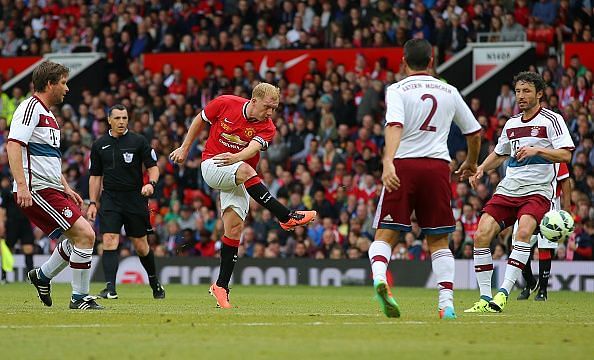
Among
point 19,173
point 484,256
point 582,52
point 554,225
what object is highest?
point 582,52

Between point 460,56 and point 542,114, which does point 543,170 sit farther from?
point 460,56

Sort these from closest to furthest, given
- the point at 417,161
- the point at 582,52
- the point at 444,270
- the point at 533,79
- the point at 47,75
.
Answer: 1. the point at 417,161
2. the point at 444,270
3. the point at 47,75
4. the point at 533,79
5. the point at 582,52

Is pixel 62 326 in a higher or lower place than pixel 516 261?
lower

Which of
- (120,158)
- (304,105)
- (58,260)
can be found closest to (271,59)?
(304,105)

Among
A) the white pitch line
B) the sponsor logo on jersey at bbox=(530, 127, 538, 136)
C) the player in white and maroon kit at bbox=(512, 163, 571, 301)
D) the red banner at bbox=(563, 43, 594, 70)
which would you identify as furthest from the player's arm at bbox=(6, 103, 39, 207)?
the red banner at bbox=(563, 43, 594, 70)

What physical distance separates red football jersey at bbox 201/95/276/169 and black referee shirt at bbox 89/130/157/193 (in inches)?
127

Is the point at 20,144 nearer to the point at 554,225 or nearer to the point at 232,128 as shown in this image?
the point at 232,128

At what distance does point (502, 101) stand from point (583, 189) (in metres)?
3.35

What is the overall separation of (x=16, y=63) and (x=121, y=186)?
1772 centimetres

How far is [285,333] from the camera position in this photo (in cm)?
952

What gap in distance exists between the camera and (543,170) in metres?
13.9

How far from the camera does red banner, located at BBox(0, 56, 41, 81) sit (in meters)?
32.7

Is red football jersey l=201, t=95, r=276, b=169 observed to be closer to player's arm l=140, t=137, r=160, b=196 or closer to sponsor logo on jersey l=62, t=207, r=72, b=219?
sponsor logo on jersey l=62, t=207, r=72, b=219

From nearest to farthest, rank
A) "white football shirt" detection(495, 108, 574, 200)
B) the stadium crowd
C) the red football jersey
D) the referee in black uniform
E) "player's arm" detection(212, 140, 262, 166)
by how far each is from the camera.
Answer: "player's arm" detection(212, 140, 262, 166) < the red football jersey < "white football shirt" detection(495, 108, 574, 200) < the referee in black uniform < the stadium crowd
